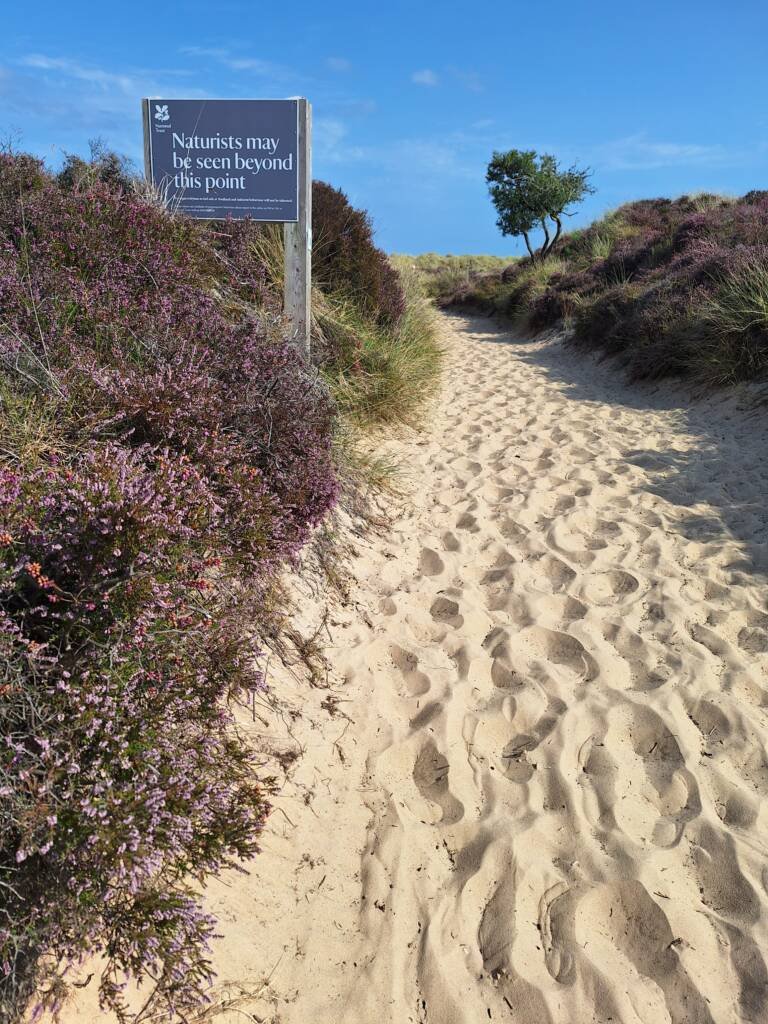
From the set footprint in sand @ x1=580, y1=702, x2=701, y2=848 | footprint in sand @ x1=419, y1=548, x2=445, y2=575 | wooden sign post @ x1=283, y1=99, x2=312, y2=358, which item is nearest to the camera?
footprint in sand @ x1=580, y1=702, x2=701, y2=848

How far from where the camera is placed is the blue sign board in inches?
228

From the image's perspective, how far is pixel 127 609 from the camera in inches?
84.0

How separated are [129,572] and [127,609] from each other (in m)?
0.12

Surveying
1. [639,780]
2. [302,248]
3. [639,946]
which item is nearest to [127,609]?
[639,946]

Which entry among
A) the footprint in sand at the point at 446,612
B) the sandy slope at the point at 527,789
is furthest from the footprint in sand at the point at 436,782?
the footprint in sand at the point at 446,612

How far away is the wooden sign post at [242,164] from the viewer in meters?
5.79

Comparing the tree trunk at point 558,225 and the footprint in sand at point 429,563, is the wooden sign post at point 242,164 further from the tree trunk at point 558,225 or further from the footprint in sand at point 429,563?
the tree trunk at point 558,225

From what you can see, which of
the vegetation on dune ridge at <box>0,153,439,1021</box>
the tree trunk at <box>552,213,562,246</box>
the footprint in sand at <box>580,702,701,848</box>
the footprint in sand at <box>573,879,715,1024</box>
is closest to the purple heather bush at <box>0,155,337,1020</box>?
the vegetation on dune ridge at <box>0,153,439,1021</box>

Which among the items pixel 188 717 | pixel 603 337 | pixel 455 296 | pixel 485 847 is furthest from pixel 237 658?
pixel 455 296

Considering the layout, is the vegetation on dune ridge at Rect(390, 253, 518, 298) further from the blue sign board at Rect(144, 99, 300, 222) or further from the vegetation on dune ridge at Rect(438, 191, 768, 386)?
the blue sign board at Rect(144, 99, 300, 222)

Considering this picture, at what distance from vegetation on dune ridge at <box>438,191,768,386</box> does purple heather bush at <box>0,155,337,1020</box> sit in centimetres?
668

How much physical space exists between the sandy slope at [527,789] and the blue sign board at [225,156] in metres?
3.39

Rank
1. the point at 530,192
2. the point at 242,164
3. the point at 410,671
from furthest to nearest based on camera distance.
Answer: the point at 530,192 < the point at 242,164 < the point at 410,671

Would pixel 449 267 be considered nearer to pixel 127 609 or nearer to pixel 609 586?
pixel 609 586
